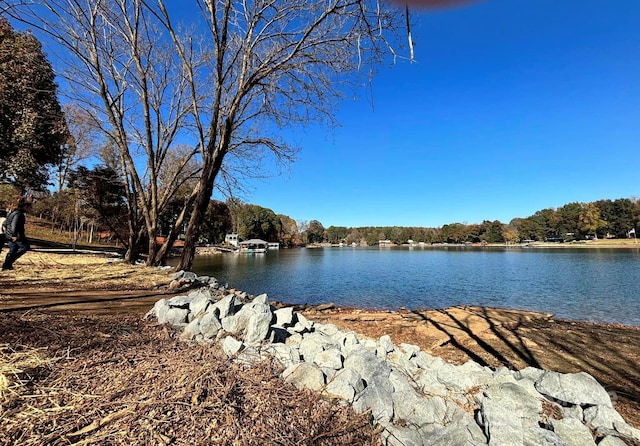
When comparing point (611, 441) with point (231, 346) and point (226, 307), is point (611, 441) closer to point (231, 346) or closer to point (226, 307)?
point (231, 346)

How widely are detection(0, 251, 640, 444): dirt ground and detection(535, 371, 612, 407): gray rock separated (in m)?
1.15

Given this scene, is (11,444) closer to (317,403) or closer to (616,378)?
(317,403)

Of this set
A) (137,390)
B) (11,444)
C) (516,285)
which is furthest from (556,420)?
(516,285)

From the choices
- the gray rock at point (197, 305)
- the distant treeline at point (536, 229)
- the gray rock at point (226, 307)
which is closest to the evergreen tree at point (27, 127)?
the gray rock at point (197, 305)

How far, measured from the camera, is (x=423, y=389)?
2.69 meters

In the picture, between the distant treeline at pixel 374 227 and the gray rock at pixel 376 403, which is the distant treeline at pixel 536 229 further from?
the gray rock at pixel 376 403

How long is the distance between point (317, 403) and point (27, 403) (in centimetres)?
152

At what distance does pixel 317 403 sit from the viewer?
2.00m

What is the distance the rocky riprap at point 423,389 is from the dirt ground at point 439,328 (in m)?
0.41

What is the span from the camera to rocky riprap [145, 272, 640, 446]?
2143 mm

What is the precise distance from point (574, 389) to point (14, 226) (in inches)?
379

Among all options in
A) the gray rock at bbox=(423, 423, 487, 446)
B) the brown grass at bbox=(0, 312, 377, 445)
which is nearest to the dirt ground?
the brown grass at bbox=(0, 312, 377, 445)

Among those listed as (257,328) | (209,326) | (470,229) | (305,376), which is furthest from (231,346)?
(470,229)

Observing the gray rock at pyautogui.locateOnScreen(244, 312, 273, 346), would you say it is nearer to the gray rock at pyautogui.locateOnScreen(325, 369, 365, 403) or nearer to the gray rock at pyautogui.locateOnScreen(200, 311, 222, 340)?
the gray rock at pyautogui.locateOnScreen(200, 311, 222, 340)
